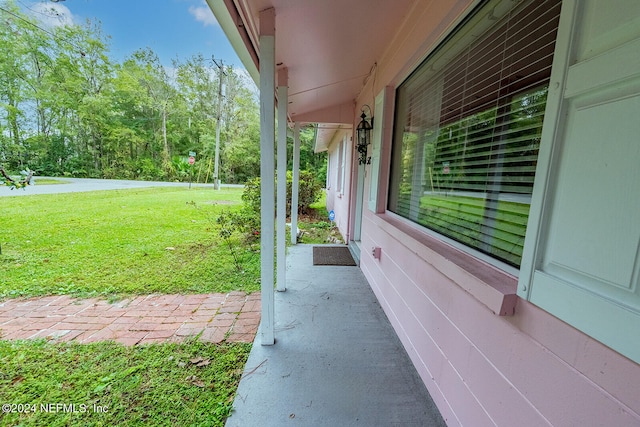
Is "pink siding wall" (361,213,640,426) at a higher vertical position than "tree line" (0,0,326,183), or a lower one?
lower

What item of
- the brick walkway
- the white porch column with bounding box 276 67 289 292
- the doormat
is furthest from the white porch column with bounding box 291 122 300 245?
the brick walkway

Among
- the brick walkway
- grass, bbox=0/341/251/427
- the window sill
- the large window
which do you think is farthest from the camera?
the brick walkway

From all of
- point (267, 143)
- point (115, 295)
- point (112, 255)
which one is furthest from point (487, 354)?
point (112, 255)

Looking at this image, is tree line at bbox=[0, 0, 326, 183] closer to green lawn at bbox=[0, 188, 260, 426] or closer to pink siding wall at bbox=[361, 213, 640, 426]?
green lawn at bbox=[0, 188, 260, 426]

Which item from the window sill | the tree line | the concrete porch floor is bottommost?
the concrete porch floor

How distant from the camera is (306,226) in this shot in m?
7.19

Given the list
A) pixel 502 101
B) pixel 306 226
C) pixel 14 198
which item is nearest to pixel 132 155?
pixel 14 198

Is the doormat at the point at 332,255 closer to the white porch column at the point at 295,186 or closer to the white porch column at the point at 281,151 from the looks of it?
the white porch column at the point at 295,186

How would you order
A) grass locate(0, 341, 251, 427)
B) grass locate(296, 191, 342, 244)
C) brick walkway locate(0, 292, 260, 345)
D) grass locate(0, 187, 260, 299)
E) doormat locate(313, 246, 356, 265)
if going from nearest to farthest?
grass locate(0, 341, 251, 427)
brick walkway locate(0, 292, 260, 345)
grass locate(0, 187, 260, 299)
doormat locate(313, 246, 356, 265)
grass locate(296, 191, 342, 244)

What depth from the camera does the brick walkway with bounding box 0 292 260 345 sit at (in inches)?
91.4

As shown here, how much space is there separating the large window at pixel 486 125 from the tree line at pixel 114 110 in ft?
58.2

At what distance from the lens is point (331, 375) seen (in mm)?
1900

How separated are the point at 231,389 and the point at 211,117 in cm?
2553

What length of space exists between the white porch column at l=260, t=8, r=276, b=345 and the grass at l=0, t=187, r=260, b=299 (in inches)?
50.4
